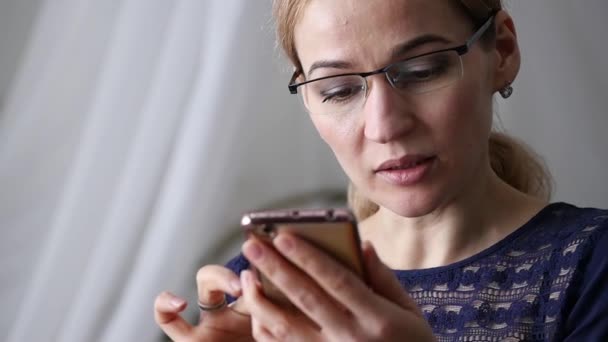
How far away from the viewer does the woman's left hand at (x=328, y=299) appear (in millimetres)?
603

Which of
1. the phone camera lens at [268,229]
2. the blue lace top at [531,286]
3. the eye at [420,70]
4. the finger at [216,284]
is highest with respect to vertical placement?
the eye at [420,70]

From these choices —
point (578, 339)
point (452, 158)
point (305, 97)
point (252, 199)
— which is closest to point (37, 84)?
point (252, 199)

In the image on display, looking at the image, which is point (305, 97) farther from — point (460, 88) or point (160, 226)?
point (160, 226)

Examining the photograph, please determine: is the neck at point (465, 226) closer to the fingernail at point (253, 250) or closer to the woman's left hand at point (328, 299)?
the woman's left hand at point (328, 299)

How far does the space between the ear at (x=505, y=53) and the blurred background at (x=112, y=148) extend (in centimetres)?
46

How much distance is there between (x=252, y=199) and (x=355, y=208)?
0.28 meters

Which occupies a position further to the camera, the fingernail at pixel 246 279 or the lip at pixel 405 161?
the lip at pixel 405 161

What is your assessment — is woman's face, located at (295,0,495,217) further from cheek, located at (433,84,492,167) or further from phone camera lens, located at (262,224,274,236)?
phone camera lens, located at (262,224,274,236)

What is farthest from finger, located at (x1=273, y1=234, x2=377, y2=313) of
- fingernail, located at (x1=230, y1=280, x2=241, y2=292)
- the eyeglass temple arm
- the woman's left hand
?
the eyeglass temple arm

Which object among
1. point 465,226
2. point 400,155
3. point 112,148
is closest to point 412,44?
point 400,155

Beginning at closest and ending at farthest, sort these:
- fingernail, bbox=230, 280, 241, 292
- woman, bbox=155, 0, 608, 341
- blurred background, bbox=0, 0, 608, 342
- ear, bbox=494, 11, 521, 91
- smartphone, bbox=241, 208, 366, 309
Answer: smartphone, bbox=241, 208, 366, 309 < fingernail, bbox=230, 280, 241, 292 < woman, bbox=155, 0, 608, 341 < ear, bbox=494, 11, 521, 91 < blurred background, bbox=0, 0, 608, 342

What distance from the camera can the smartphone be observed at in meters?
0.59

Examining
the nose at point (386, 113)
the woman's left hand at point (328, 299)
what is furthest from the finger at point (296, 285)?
the nose at point (386, 113)

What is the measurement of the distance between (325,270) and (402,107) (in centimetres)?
35
